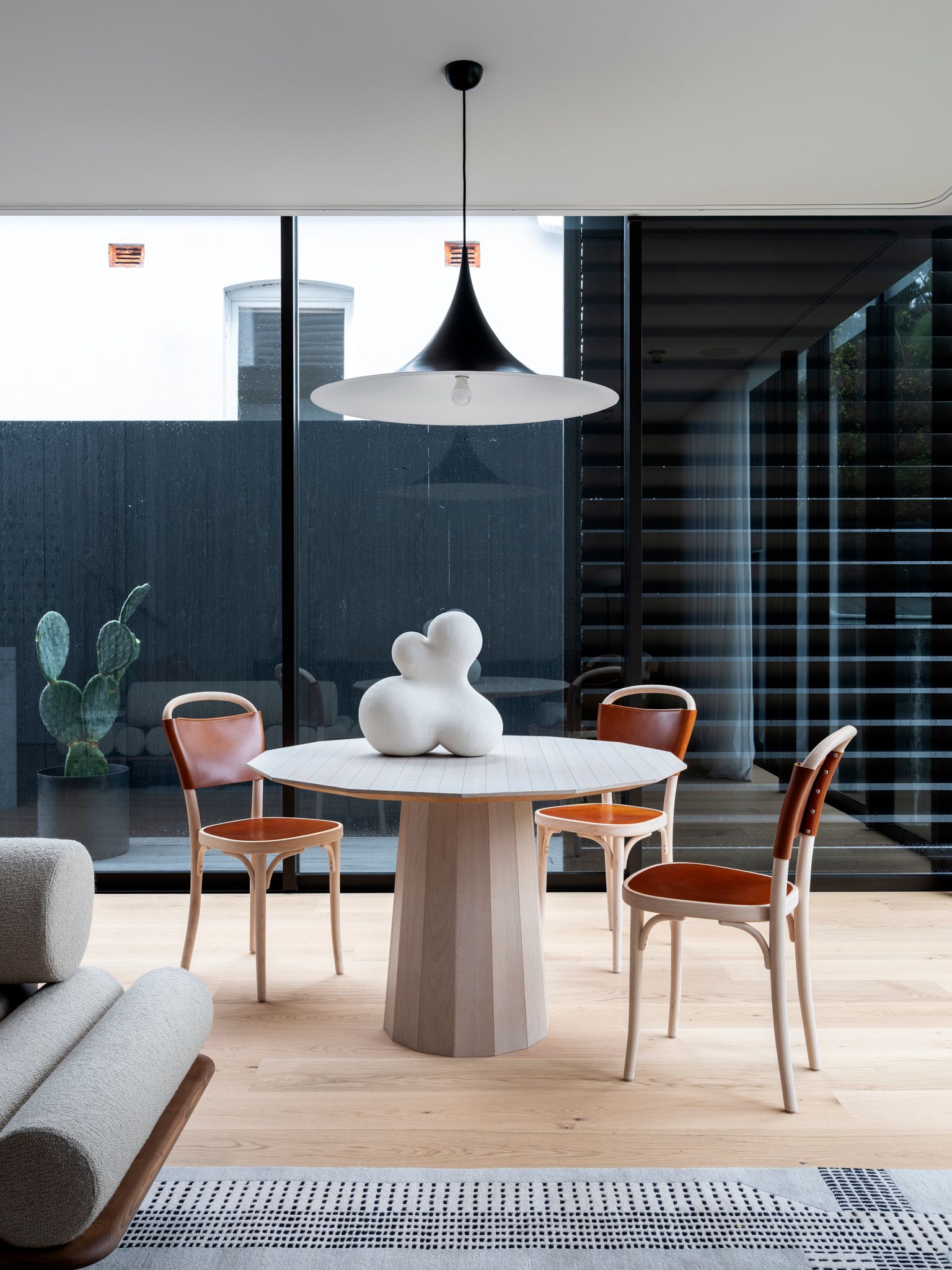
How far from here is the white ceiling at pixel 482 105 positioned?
249 centimetres

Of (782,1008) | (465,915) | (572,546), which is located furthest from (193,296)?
(782,1008)

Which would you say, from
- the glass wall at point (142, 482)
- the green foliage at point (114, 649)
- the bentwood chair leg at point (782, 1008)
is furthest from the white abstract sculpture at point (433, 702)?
the green foliage at point (114, 649)

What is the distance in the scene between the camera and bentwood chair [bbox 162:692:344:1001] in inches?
109

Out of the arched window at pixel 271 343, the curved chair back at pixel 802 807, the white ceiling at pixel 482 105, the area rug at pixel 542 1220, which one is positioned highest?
the white ceiling at pixel 482 105

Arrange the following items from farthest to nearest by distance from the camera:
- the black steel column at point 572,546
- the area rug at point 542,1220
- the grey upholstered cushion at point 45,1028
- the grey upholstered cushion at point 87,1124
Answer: the black steel column at point 572,546 → the area rug at point 542,1220 → the grey upholstered cushion at point 45,1028 → the grey upholstered cushion at point 87,1124

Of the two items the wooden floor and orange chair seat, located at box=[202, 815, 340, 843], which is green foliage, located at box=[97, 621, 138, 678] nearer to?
the wooden floor

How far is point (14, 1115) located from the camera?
3.64 ft

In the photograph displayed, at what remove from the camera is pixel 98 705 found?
3.92m

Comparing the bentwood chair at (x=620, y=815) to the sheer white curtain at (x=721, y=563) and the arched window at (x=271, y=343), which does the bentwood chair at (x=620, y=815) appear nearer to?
the sheer white curtain at (x=721, y=563)

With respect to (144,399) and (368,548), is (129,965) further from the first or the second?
(144,399)

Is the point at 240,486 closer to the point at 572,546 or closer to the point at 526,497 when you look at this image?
the point at 526,497

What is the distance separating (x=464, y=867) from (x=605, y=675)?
1708 mm

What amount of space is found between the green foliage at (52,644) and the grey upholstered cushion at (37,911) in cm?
264

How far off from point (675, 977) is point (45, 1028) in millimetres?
1658
